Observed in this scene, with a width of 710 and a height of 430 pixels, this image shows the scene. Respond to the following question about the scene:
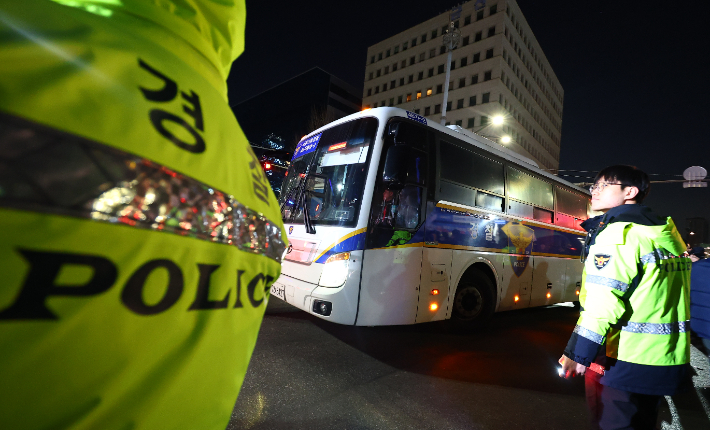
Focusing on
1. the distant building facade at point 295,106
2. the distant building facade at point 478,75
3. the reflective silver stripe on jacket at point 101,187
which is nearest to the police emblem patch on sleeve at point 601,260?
the reflective silver stripe on jacket at point 101,187

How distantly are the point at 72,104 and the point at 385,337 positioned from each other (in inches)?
184

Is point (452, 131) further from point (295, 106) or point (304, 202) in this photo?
point (295, 106)

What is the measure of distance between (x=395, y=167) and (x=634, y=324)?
283 cm

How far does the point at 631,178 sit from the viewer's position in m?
1.99

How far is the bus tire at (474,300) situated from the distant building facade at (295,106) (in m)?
40.8

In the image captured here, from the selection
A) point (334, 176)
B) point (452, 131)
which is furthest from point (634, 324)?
point (452, 131)

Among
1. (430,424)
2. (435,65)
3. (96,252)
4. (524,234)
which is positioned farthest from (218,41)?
(435,65)

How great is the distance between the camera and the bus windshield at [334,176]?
4.09 m

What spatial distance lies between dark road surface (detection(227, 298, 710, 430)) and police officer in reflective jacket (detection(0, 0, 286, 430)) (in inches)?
90.2

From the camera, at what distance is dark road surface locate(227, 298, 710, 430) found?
8.74ft

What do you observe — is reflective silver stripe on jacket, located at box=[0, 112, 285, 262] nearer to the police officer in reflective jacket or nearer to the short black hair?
the police officer in reflective jacket

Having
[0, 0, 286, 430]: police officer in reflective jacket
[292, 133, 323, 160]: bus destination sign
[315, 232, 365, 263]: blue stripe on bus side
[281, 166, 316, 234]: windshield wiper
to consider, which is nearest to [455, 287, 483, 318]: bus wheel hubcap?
[315, 232, 365, 263]: blue stripe on bus side

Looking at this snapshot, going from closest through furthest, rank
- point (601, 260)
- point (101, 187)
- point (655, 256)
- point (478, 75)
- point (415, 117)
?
point (101, 187)
point (655, 256)
point (601, 260)
point (415, 117)
point (478, 75)

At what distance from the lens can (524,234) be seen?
20.0 feet
